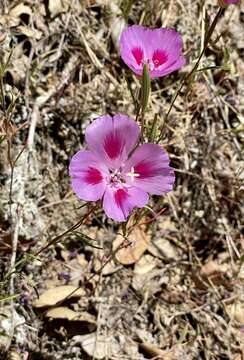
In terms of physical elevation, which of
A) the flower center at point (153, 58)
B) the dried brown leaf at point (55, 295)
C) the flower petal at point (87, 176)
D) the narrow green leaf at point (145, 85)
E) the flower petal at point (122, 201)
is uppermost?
the flower center at point (153, 58)

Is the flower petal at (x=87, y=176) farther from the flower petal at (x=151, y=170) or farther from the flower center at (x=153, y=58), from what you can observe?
the flower center at (x=153, y=58)

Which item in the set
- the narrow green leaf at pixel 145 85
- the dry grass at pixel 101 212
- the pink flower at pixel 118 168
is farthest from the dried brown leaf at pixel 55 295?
the narrow green leaf at pixel 145 85

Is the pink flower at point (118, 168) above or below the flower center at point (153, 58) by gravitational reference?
below

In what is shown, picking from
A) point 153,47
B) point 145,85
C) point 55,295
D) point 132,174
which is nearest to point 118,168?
point 132,174

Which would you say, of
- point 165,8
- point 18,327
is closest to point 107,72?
point 165,8

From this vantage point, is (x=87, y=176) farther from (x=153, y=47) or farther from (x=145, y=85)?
(x=153, y=47)

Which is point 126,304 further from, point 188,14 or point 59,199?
point 188,14
